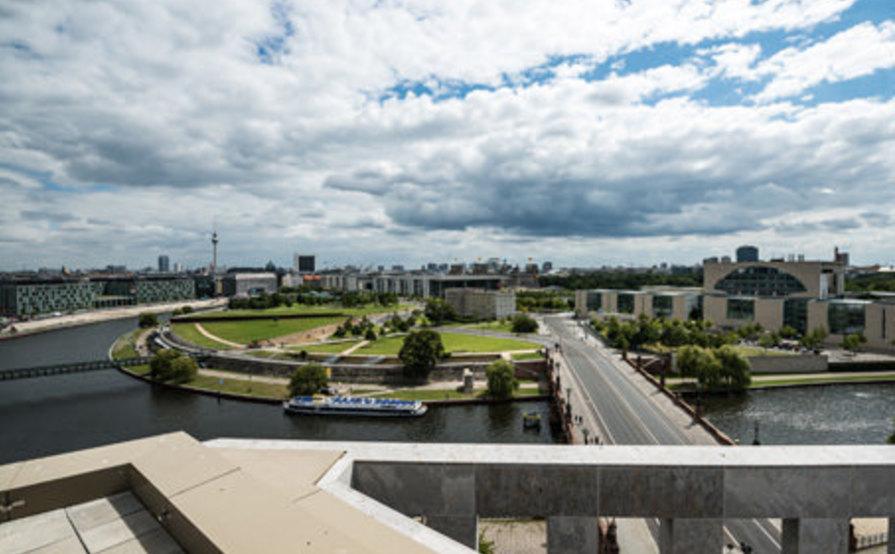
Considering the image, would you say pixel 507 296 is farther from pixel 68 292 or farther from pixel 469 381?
pixel 68 292

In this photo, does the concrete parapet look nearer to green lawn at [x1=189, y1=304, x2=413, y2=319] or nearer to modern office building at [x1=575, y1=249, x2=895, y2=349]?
modern office building at [x1=575, y1=249, x2=895, y2=349]

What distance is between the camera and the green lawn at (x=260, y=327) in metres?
96.6

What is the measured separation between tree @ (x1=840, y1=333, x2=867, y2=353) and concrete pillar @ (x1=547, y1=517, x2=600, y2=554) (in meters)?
86.4

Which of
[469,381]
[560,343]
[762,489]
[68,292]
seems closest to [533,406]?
[469,381]

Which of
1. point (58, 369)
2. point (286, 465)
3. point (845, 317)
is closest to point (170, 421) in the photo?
point (58, 369)

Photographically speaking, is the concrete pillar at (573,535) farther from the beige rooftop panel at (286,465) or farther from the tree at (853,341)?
the tree at (853,341)

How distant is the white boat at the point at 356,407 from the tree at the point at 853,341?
67293mm

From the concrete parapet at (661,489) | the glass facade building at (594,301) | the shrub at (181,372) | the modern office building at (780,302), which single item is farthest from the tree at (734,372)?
the shrub at (181,372)

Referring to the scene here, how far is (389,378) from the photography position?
210 feet

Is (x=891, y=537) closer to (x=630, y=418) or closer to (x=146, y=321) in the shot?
(x=630, y=418)

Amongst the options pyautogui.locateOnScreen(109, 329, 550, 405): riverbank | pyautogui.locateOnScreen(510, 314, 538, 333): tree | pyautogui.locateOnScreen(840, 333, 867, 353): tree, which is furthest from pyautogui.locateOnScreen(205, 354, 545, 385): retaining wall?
pyautogui.locateOnScreen(840, 333, 867, 353): tree

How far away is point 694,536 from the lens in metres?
8.46

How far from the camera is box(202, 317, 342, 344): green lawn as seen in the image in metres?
96.6

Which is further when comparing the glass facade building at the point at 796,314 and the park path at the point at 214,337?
the park path at the point at 214,337
